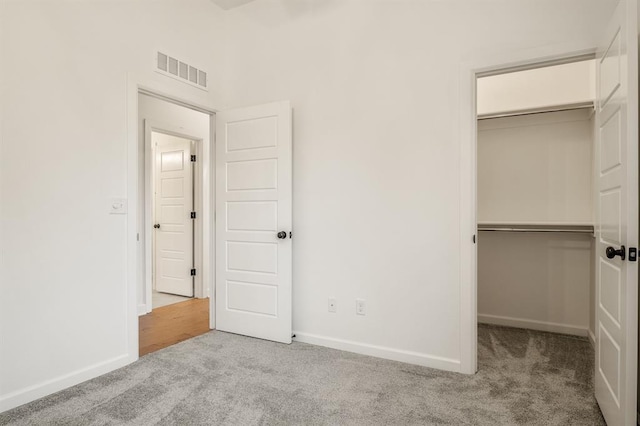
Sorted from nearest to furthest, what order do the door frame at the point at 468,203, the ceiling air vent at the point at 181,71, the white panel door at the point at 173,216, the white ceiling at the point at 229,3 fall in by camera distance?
1. the door frame at the point at 468,203
2. the ceiling air vent at the point at 181,71
3. the white ceiling at the point at 229,3
4. the white panel door at the point at 173,216

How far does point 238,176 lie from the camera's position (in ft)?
11.2

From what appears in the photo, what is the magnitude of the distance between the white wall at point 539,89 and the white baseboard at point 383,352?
8.02ft

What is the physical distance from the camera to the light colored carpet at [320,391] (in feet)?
6.51

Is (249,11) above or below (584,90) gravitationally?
above

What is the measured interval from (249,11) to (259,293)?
8.82 feet

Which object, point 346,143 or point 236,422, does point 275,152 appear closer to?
point 346,143

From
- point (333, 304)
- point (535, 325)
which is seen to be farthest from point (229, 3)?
point (535, 325)

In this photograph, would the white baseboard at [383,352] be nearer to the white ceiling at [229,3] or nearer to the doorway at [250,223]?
the doorway at [250,223]

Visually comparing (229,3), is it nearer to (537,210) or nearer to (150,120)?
(150,120)

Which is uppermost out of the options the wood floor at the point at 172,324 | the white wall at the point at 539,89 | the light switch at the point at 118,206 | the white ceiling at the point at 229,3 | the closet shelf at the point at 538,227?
the white ceiling at the point at 229,3

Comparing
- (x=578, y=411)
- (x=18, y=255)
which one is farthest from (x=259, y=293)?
(x=578, y=411)

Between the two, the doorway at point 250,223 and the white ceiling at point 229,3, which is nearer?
the doorway at point 250,223

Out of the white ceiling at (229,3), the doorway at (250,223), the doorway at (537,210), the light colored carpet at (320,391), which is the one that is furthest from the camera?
the white ceiling at (229,3)

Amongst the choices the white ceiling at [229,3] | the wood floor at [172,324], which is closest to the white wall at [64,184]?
the wood floor at [172,324]
